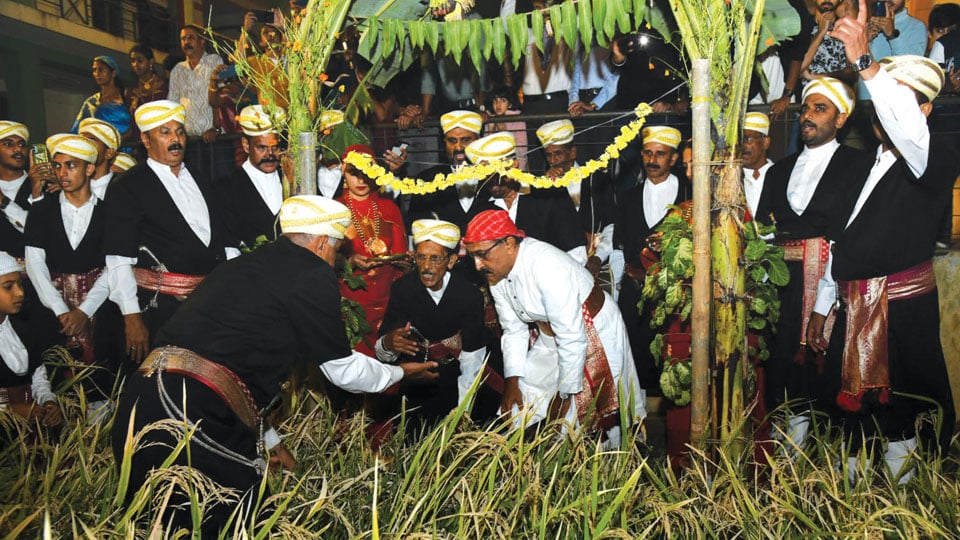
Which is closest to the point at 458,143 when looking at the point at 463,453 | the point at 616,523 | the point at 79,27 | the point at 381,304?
the point at 381,304

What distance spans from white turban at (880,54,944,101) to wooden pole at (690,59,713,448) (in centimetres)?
102

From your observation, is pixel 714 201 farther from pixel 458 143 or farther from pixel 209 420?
pixel 209 420

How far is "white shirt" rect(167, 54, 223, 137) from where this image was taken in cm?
626

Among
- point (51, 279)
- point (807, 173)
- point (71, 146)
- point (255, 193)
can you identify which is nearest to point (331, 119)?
point (255, 193)

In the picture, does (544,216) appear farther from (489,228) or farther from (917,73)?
(917,73)

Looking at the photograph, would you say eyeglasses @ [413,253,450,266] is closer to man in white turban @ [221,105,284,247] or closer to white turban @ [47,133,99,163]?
man in white turban @ [221,105,284,247]

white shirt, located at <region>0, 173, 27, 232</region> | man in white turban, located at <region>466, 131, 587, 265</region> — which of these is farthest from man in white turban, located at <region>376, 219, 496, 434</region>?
white shirt, located at <region>0, 173, 27, 232</region>

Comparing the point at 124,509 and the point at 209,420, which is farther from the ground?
the point at 209,420

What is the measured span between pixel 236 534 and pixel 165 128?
2755mm

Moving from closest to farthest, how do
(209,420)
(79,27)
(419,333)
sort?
(209,420), (419,333), (79,27)

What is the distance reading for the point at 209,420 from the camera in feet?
9.77

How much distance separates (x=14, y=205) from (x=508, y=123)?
127 inches

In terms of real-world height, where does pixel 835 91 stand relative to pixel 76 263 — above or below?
above

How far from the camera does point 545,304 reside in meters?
3.90
